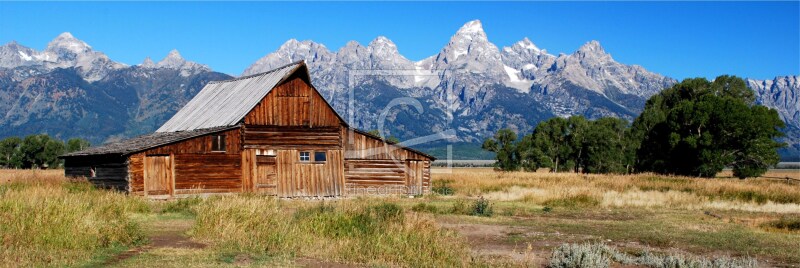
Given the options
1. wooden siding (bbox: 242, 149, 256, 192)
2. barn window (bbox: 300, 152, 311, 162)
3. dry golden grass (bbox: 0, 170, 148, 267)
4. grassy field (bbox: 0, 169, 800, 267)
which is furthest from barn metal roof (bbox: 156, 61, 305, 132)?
dry golden grass (bbox: 0, 170, 148, 267)

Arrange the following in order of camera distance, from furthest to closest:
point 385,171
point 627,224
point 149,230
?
point 385,171 < point 627,224 < point 149,230

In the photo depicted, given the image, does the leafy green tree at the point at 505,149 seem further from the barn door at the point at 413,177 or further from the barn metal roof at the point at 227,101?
the barn door at the point at 413,177

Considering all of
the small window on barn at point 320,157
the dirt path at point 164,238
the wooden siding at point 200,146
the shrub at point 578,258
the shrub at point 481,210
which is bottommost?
the shrub at point 578,258

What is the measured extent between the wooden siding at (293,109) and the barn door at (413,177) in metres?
4.67

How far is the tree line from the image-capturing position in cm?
6500

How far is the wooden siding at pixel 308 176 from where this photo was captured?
1469 inches

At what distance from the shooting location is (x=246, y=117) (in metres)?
36.4

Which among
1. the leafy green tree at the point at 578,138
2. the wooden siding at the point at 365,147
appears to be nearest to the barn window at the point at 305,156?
the wooden siding at the point at 365,147

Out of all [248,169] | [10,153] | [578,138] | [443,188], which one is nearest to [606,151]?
[578,138]

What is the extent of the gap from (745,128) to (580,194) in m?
35.7

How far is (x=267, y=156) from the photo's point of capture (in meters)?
37.1

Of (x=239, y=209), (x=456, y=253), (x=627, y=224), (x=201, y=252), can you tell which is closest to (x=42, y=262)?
(x=201, y=252)

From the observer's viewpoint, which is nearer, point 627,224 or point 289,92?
point 627,224

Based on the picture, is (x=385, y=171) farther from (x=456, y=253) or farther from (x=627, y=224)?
(x=456, y=253)
